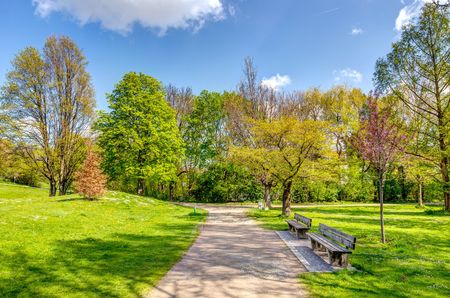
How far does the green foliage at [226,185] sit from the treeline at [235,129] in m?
0.14

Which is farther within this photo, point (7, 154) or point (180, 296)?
point (7, 154)

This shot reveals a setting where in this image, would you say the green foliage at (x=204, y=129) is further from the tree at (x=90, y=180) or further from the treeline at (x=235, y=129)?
the tree at (x=90, y=180)

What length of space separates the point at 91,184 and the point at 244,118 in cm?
1387

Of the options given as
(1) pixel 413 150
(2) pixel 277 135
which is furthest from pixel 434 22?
(2) pixel 277 135

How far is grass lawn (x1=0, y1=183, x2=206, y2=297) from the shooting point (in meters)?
6.22

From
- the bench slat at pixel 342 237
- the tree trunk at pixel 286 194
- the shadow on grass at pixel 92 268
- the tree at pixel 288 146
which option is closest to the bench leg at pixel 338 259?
the bench slat at pixel 342 237

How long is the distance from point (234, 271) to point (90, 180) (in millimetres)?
16882

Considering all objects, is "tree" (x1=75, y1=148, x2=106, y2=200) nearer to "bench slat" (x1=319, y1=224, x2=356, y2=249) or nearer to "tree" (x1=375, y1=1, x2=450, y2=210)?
"bench slat" (x1=319, y1=224, x2=356, y2=249)

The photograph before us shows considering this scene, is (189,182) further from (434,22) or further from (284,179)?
(434,22)

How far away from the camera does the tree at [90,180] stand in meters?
20.7

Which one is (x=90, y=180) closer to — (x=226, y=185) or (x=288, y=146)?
(x=288, y=146)

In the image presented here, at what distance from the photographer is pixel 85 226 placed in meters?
13.0

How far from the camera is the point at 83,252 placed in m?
8.96

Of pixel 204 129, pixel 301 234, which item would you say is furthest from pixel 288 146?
pixel 204 129
